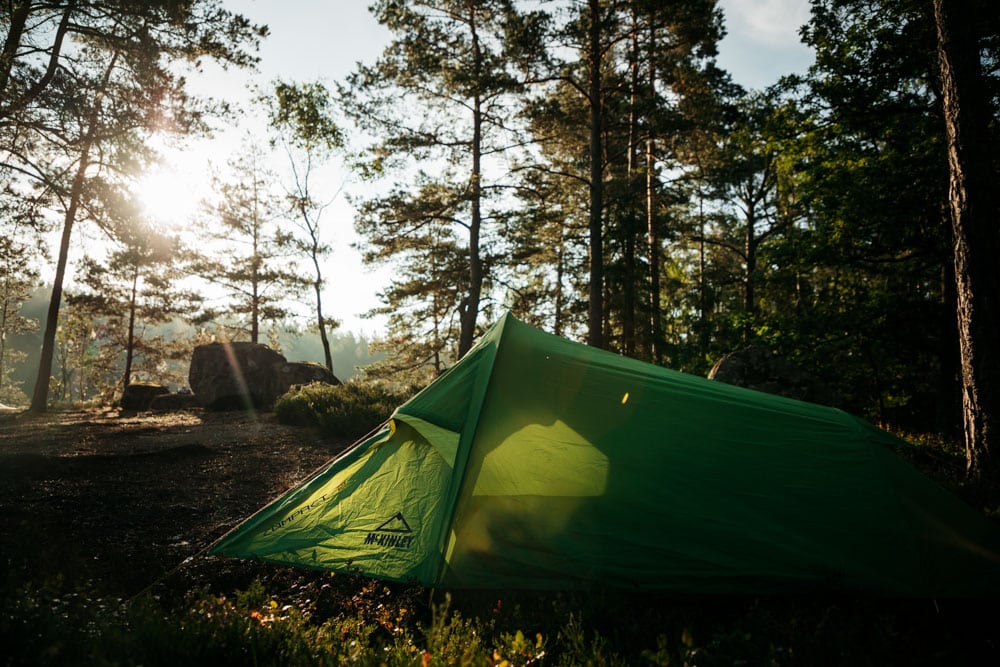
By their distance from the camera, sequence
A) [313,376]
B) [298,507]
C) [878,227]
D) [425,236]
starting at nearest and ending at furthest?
1. [298,507]
2. [878,227]
3. [313,376]
4. [425,236]

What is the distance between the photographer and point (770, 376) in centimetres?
955

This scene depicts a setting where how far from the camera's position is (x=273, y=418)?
1271 cm

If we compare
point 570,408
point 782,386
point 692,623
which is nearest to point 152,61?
point 570,408

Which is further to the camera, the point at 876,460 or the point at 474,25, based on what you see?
the point at 474,25

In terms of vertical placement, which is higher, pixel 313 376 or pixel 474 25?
pixel 474 25

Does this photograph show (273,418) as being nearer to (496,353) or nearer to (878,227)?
(496,353)

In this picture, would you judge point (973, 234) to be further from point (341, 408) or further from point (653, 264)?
point (653, 264)

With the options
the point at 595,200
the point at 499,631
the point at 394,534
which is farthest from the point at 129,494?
the point at 595,200

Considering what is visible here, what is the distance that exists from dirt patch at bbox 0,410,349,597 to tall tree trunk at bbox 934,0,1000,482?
24.8 feet

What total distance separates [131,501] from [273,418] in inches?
288

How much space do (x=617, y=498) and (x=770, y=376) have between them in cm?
747

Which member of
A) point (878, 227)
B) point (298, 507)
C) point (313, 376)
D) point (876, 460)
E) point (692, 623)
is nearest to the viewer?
point (692, 623)

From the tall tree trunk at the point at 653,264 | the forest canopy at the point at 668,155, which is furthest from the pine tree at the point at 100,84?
the tall tree trunk at the point at 653,264

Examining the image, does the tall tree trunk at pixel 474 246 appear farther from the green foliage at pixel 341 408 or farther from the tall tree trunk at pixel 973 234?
the tall tree trunk at pixel 973 234
